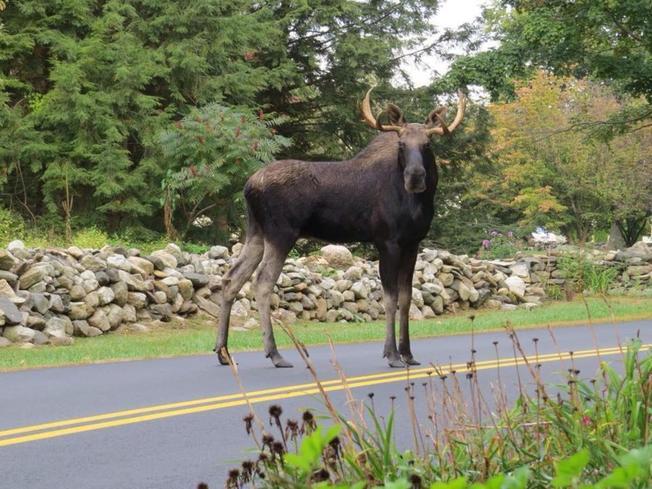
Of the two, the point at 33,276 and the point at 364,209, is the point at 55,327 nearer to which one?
the point at 33,276

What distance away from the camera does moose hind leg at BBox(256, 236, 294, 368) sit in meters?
10.5

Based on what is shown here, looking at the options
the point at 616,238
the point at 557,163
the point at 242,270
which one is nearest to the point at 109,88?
the point at 242,270

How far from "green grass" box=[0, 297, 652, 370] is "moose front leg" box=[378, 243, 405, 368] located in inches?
66.9

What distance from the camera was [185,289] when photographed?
1748 cm

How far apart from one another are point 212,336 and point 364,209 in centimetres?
518

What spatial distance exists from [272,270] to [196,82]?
50.2 ft

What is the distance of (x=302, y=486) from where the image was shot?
11.7 ft

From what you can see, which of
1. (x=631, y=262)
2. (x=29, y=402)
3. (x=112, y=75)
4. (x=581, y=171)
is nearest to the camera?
(x=29, y=402)

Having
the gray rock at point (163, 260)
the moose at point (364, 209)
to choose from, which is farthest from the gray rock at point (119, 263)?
the moose at point (364, 209)

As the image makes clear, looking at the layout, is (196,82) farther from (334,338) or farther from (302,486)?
(302,486)

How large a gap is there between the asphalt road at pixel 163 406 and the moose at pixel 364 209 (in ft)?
2.37

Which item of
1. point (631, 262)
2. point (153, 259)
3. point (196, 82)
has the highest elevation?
point (196, 82)

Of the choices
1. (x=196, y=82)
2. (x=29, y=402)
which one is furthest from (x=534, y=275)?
(x=29, y=402)

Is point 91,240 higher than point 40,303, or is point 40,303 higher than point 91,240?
point 91,240
